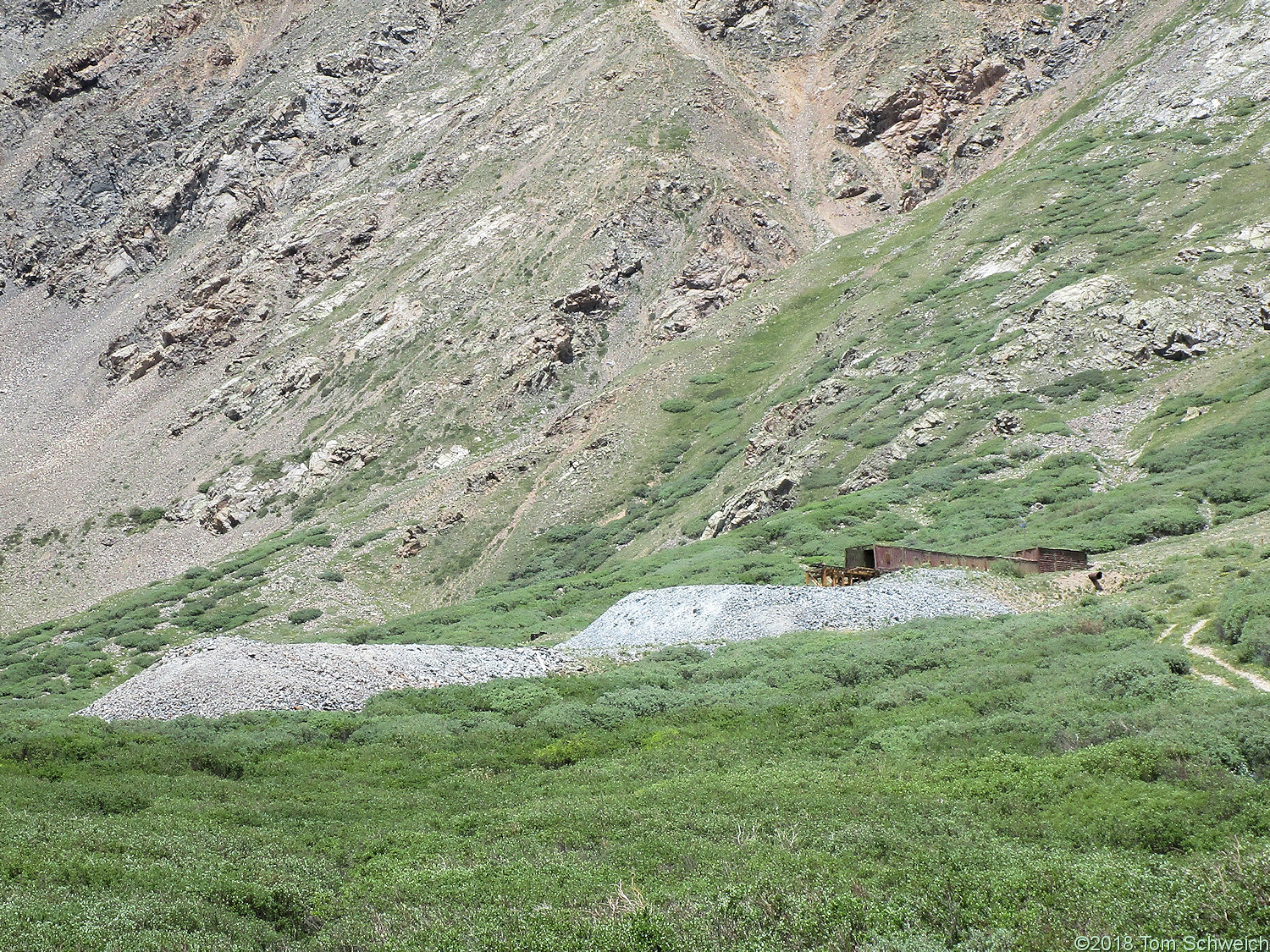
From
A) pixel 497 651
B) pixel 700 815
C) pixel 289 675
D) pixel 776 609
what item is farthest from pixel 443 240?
pixel 700 815

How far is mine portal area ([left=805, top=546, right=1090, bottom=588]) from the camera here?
29766 mm

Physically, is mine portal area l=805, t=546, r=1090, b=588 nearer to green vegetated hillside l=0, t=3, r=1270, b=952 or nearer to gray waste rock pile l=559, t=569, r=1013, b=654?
gray waste rock pile l=559, t=569, r=1013, b=654

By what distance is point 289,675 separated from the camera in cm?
2512

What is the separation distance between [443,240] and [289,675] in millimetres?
59450

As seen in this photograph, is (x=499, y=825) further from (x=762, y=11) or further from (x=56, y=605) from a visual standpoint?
(x=762, y=11)

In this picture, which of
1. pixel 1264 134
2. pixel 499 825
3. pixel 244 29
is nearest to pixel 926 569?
pixel 499 825

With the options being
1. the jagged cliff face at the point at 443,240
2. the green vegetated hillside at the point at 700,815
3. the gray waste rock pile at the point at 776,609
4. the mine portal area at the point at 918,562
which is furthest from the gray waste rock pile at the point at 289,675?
the jagged cliff face at the point at 443,240

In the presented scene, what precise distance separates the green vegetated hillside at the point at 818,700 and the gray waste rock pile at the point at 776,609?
221 centimetres

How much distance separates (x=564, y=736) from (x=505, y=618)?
19.0 metres

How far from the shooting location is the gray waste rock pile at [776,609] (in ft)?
94.2

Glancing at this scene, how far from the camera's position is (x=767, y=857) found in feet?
37.6

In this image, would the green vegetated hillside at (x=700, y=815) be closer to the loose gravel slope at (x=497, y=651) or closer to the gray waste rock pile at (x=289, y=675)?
the gray waste rock pile at (x=289, y=675)

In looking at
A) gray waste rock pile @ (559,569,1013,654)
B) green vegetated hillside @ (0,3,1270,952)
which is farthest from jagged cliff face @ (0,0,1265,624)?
gray waste rock pile @ (559,569,1013,654)

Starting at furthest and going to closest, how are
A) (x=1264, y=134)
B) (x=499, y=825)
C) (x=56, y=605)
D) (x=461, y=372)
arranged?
1. (x=461, y=372)
2. (x=56, y=605)
3. (x=1264, y=134)
4. (x=499, y=825)
